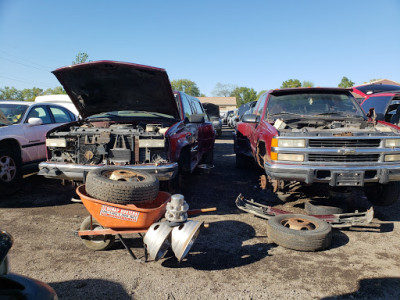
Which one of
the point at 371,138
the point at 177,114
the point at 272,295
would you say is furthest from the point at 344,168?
the point at 177,114

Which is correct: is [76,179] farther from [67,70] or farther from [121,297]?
[121,297]

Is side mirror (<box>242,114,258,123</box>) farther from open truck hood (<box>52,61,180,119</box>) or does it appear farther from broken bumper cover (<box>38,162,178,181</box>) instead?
broken bumper cover (<box>38,162,178,181</box>)

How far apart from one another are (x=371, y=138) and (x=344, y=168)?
0.60 metres

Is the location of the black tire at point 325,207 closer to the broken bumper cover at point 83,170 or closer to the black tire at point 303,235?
the black tire at point 303,235

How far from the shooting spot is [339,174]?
3.83 metres

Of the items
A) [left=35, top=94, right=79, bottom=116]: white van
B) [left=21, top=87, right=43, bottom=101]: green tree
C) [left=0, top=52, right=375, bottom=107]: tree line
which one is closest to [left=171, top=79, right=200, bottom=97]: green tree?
[left=0, top=52, right=375, bottom=107]: tree line

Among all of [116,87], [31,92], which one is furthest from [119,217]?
[31,92]

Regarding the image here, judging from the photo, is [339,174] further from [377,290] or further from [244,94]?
[244,94]

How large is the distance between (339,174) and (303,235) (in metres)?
1.10

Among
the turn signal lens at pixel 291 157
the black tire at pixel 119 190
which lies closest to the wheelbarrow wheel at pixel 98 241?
the black tire at pixel 119 190

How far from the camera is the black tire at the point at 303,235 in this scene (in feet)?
10.7

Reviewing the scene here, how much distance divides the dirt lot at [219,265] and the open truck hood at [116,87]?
2157mm

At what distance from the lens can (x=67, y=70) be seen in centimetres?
471

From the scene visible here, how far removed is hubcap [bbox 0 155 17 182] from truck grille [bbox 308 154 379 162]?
16.9ft
